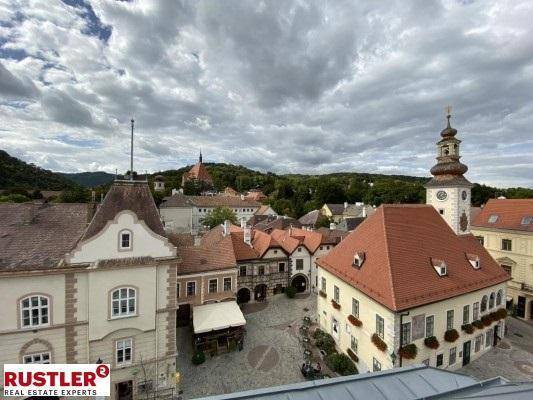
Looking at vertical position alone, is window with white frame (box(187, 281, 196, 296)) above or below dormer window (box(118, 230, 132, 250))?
below

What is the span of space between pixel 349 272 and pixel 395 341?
5.08 metres

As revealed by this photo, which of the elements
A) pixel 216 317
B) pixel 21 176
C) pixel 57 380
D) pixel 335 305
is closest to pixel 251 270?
pixel 216 317

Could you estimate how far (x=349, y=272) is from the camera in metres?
18.5

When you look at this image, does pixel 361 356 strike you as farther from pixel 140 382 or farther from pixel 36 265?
pixel 36 265

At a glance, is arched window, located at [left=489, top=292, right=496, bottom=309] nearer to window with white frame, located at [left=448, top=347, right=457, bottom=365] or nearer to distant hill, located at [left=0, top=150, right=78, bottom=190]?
window with white frame, located at [left=448, top=347, right=457, bottom=365]

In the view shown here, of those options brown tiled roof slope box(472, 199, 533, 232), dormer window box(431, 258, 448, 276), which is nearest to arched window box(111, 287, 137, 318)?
dormer window box(431, 258, 448, 276)

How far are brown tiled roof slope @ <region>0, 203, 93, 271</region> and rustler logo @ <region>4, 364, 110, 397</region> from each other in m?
4.34

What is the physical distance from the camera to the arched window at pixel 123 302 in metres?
13.8

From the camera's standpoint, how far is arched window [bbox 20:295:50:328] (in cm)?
1235

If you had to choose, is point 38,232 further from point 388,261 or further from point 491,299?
point 491,299

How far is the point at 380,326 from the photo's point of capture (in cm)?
1512

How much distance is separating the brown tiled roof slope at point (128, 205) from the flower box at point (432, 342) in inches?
631

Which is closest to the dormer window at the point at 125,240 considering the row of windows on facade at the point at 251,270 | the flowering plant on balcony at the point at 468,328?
the row of windows on facade at the point at 251,270

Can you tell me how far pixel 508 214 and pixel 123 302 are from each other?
36853mm
